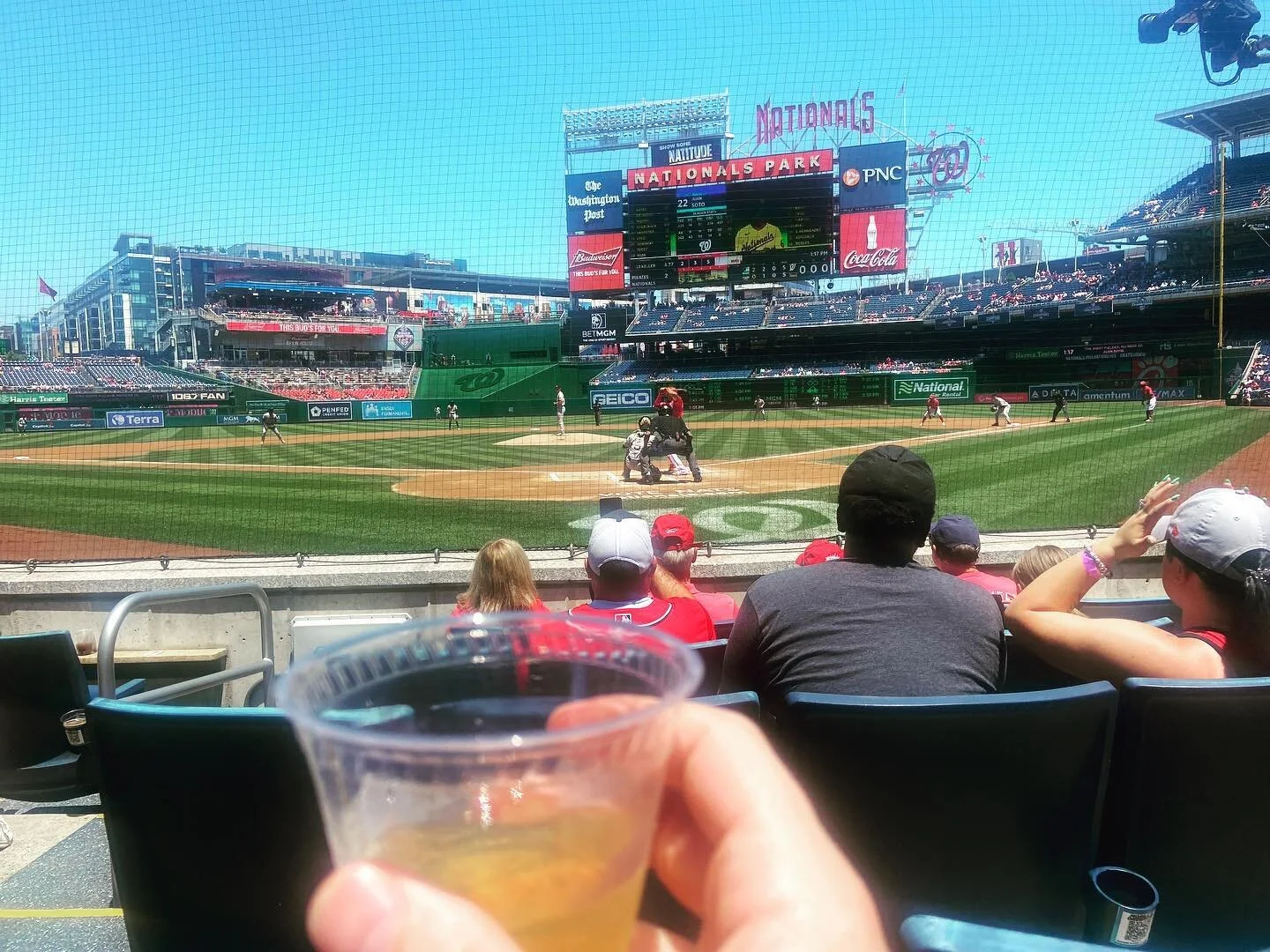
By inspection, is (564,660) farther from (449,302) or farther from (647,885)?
(449,302)

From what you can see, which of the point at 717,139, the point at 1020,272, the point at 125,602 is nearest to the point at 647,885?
the point at 125,602

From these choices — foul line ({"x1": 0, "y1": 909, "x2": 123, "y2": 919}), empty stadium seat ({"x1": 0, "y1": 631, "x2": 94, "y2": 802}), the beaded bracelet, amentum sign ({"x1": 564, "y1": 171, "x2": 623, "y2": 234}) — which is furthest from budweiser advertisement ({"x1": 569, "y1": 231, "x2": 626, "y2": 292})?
foul line ({"x1": 0, "y1": 909, "x2": 123, "y2": 919})

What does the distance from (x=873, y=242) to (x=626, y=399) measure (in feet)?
39.1

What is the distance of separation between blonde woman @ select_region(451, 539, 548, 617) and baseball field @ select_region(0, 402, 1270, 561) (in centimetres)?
318

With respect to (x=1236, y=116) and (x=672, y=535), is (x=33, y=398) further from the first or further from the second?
(x=1236, y=116)

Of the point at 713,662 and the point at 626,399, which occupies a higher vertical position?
the point at 626,399

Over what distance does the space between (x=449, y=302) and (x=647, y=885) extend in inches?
3827

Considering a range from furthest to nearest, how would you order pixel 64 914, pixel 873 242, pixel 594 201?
pixel 594 201 < pixel 873 242 < pixel 64 914

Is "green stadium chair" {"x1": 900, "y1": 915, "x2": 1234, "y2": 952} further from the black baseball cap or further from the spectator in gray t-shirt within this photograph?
the black baseball cap

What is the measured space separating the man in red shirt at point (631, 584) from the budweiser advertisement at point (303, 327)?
53.5 meters

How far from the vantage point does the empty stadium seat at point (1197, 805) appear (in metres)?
1.65

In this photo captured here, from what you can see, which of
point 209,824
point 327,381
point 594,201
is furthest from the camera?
point 327,381

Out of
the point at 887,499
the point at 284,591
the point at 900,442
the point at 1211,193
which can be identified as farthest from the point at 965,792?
the point at 1211,193

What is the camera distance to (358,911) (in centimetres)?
48
